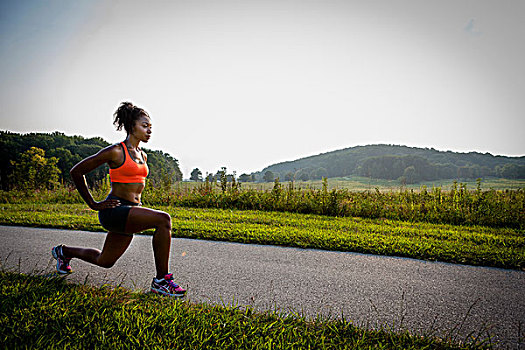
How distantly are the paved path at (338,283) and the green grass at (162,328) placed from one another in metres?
0.18

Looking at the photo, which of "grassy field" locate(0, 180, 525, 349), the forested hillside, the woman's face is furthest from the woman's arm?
the forested hillside

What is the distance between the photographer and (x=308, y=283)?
3.52 metres

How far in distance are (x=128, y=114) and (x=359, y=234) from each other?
4728mm

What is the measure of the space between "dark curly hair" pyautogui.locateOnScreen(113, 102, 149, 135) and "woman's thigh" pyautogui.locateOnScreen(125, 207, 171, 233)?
905 mm

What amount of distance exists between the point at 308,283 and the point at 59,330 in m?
2.42

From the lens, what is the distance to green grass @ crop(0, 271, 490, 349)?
7.43 ft

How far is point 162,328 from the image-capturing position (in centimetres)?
246

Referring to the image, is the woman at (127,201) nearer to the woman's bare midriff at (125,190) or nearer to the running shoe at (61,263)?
the woman's bare midriff at (125,190)

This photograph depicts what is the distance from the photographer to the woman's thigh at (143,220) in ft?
9.66

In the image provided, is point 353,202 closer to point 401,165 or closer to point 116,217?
point 116,217

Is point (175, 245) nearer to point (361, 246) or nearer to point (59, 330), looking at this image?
point (59, 330)

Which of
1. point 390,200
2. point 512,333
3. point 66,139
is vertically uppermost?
point 66,139

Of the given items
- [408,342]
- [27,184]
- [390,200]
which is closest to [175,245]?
[408,342]

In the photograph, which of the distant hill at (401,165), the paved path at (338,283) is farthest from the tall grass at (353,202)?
the distant hill at (401,165)
